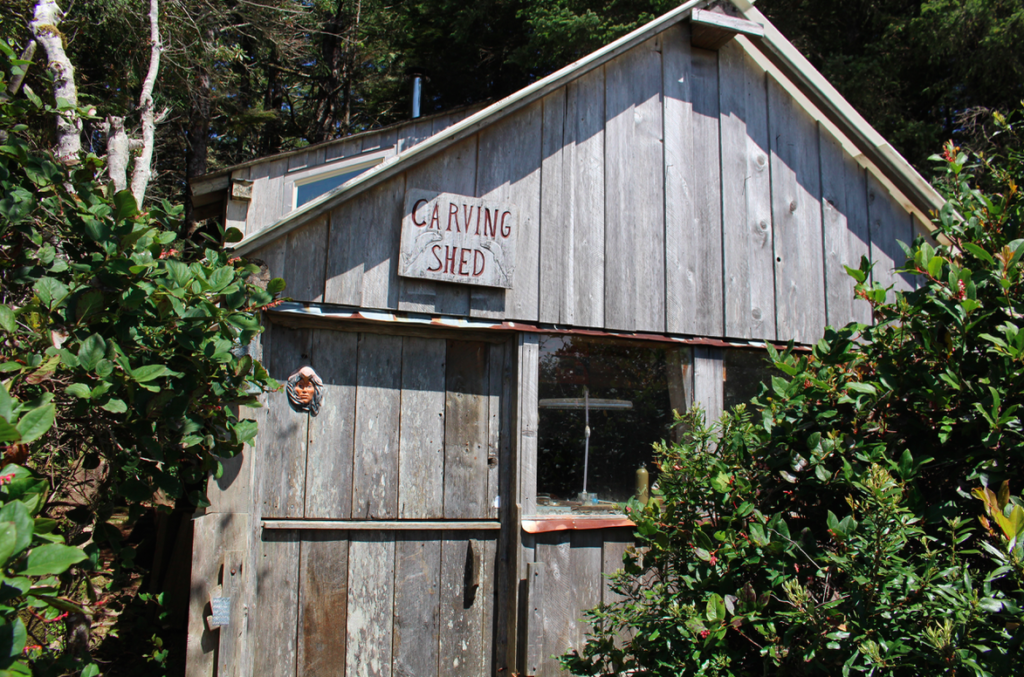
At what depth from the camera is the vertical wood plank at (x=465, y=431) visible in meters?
3.92

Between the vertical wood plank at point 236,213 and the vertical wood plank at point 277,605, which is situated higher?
the vertical wood plank at point 236,213

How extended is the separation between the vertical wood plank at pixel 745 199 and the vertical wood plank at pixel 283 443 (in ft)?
8.59

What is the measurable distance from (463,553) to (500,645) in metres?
0.54

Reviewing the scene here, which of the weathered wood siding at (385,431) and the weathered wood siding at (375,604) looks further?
the weathered wood siding at (385,431)

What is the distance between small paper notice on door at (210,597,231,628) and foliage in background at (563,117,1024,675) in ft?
5.30

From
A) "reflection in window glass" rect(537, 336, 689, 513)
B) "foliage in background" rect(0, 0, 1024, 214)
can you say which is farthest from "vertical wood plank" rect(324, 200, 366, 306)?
"foliage in background" rect(0, 0, 1024, 214)

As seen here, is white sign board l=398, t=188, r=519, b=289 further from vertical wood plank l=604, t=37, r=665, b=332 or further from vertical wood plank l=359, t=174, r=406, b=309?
vertical wood plank l=604, t=37, r=665, b=332

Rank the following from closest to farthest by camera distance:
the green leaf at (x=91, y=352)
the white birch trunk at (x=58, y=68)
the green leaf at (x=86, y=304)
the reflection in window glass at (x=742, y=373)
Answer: the green leaf at (x=91, y=352), the green leaf at (x=86, y=304), the white birch trunk at (x=58, y=68), the reflection in window glass at (x=742, y=373)

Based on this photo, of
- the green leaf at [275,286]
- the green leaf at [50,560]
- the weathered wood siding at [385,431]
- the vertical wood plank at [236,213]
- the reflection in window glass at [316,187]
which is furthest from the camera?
the reflection in window glass at [316,187]

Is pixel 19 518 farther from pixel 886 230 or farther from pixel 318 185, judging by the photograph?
pixel 318 185

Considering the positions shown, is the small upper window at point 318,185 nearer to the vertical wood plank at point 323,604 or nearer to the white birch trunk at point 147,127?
the white birch trunk at point 147,127

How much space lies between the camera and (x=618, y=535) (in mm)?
4105

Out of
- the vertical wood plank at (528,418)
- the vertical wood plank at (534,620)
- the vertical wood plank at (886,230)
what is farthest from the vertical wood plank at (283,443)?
the vertical wood plank at (886,230)

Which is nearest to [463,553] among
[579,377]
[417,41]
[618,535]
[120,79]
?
[618,535]
